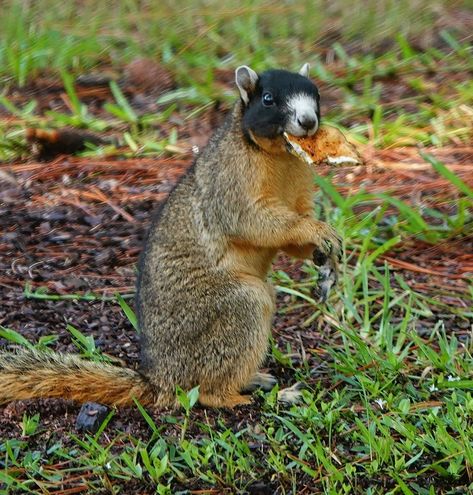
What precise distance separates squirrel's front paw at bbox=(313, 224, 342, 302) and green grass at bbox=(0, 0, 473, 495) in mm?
313

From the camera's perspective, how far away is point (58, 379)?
181 inches

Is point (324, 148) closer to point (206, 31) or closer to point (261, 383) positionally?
point (261, 383)

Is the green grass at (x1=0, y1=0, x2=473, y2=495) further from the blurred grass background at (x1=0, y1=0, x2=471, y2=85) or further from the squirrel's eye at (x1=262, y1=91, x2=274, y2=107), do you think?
the squirrel's eye at (x1=262, y1=91, x2=274, y2=107)

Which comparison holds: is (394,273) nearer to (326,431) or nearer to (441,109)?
(326,431)

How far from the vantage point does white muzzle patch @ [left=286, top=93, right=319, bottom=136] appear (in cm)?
454

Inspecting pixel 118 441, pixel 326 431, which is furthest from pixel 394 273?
pixel 118 441

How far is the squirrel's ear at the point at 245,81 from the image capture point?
189 inches

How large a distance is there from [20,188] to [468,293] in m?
2.82

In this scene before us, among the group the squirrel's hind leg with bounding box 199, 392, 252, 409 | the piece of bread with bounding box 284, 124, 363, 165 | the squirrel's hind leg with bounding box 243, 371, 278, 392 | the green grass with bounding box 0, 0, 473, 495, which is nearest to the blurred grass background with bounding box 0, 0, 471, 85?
the green grass with bounding box 0, 0, 473, 495

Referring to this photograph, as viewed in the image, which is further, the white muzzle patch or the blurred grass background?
the blurred grass background

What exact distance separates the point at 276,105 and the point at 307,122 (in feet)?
0.69

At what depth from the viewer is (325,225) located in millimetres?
4863

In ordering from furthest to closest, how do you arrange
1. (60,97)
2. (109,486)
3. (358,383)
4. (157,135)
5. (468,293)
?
(60,97) < (157,135) < (468,293) < (358,383) < (109,486)

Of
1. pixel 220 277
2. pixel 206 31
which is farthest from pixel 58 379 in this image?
pixel 206 31
